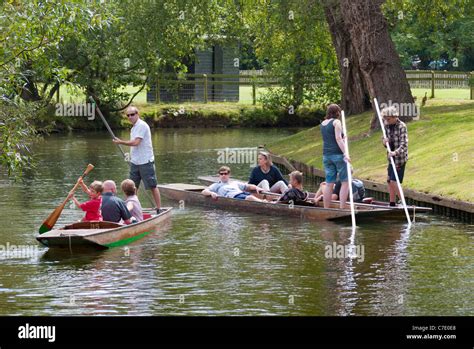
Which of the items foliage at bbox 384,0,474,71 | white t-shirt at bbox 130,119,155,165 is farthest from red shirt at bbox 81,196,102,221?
foliage at bbox 384,0,474,71

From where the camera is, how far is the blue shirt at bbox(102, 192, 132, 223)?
17422 millimetres

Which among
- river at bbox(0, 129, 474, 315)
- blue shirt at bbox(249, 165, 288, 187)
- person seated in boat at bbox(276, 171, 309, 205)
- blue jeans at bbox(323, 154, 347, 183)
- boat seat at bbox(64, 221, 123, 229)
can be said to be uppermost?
blue jeans at bbox(323, 154, 347, 183)

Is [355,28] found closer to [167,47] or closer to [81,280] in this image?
[167,47]

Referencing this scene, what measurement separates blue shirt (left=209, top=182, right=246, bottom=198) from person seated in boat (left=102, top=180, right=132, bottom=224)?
4.20 metres

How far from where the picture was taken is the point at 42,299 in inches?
543

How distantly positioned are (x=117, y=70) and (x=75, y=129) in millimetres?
2954

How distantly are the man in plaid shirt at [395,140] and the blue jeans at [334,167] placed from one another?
0.85 meters

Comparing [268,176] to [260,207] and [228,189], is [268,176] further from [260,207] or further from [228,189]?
[260,207]

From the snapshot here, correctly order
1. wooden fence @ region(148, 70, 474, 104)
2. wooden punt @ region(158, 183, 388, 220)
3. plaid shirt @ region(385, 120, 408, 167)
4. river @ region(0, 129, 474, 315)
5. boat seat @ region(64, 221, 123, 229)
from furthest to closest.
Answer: wooden fence @ region(148, 70, 474, 104), plaid shirt @ region(385, 120, 408, 167), wooden punt @ region(158, 183, 388, 220), boat seat @ region(64, 221, 123, 229), river @ region(0, 129, 474, 315)

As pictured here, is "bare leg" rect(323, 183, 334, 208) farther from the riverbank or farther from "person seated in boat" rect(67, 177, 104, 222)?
the riverbank

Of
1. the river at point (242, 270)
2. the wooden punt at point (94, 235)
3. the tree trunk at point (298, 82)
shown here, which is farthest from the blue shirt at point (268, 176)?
the tree trunk at point (298, 82)

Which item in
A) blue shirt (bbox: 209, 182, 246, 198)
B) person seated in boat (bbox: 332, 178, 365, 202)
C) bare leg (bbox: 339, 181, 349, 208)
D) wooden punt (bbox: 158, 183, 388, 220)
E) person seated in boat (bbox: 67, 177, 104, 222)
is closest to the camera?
person seated in boat (bbox: 67, 177, 104, 222)
